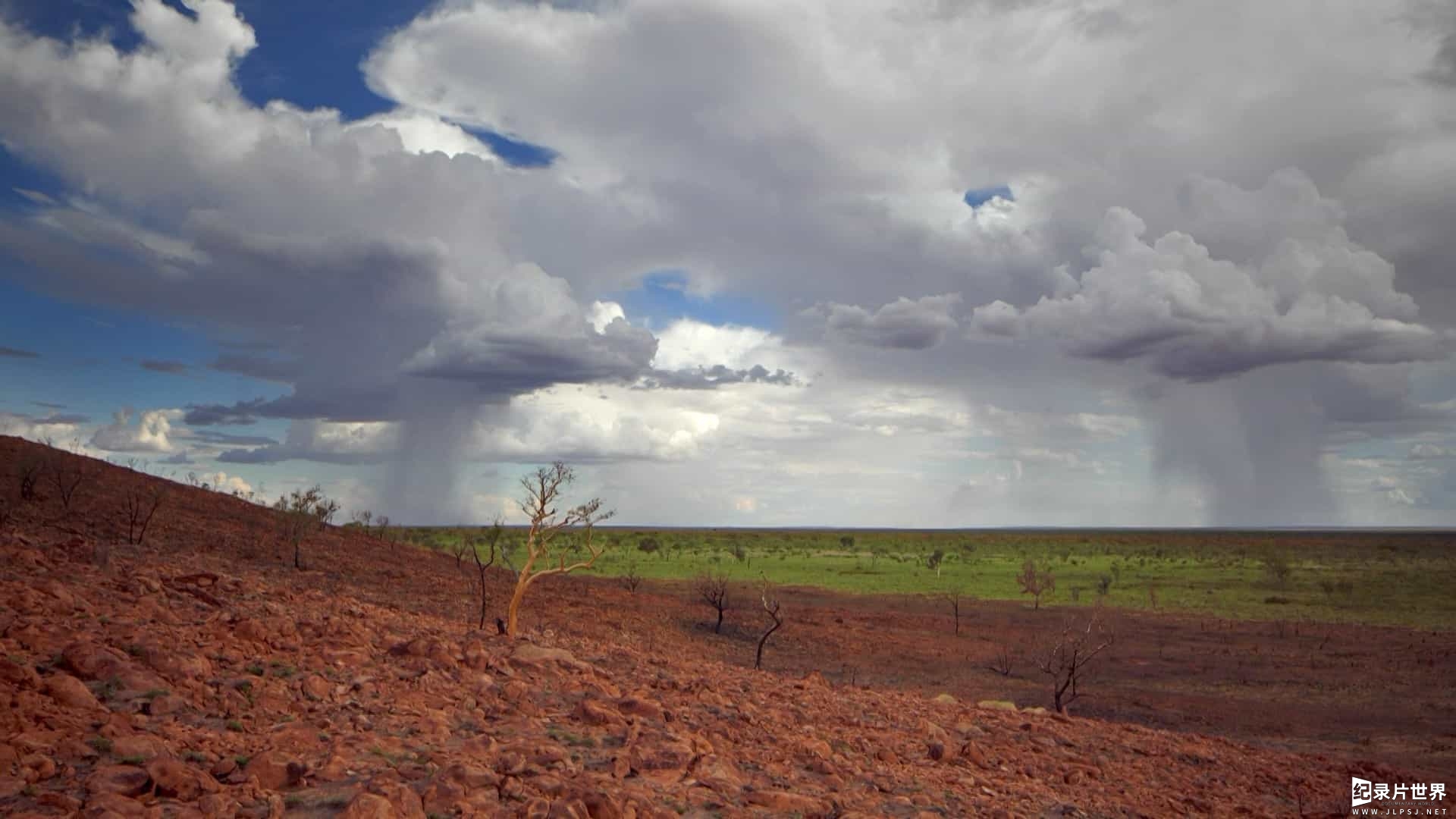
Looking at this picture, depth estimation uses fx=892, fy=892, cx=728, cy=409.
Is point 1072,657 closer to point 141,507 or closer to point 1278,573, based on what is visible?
point 141,507

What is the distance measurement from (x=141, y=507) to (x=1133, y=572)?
60037 mm

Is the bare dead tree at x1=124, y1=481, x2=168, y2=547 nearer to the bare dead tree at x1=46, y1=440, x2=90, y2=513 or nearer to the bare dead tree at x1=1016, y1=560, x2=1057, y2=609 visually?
the bare dead tree at x1=46, y1=440, x2=90, y2=513

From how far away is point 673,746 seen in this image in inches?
419

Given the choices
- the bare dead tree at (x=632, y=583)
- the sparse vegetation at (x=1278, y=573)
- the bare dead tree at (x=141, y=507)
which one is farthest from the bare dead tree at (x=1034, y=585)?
the bare dead tree at (x=141, y=507)

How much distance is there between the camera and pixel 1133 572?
2520 inches

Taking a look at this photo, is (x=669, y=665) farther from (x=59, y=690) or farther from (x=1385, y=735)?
(x=1385, y=735)

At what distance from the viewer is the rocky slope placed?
811 cm

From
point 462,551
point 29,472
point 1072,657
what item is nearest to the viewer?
point 29,472

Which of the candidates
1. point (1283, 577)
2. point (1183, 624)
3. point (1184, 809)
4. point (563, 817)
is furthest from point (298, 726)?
point (1283, 577)

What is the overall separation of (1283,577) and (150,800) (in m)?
62.0

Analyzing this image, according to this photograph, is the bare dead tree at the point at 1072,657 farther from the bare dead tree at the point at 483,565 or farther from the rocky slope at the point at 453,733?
the bare dead tree at the point at 483,565

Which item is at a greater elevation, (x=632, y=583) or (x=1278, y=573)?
(x=1278, y=573)

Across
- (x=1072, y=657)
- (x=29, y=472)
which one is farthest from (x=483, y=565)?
(x=1072, y=657)

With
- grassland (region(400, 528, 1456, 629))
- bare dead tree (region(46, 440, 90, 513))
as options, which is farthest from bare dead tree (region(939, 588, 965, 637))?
bare dead tree (region(46, 440, 90, 513))
